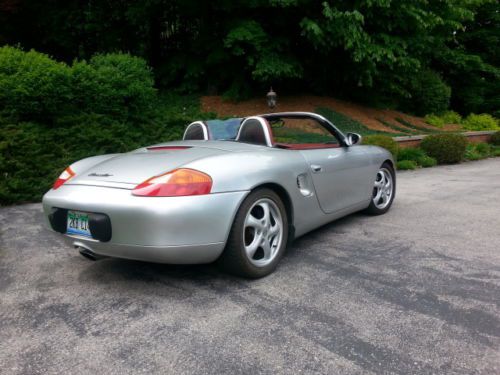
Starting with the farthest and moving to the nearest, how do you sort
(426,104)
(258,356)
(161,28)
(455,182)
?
(426,104), (161,28), (455,182), (258,356)

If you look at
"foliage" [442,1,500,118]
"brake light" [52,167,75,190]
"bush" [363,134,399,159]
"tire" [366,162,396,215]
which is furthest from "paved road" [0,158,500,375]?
"foliage" [442,1,500,118]

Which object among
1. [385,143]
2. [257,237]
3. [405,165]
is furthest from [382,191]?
[405,165]

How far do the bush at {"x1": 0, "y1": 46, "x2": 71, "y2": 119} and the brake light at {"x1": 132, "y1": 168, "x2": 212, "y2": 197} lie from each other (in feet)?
15.5

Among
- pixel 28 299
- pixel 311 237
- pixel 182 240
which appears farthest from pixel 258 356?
pixel 311 237

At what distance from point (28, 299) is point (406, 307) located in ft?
7.80

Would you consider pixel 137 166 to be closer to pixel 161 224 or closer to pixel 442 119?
pixel 161 224

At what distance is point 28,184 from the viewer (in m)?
5.69

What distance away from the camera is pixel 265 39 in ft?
39.9

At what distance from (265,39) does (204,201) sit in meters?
10.9

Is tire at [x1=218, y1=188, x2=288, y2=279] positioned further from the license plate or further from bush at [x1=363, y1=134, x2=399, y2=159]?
bush at [x1=363, y1=134, x2=399, y2=159]

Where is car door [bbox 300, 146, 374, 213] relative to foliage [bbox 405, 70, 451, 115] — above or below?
below

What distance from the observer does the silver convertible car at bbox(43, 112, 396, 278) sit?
234 cm

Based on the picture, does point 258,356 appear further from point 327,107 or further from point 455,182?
point 327,107

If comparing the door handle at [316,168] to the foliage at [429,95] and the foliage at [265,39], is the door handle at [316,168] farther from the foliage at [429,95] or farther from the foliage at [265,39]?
the foliage at [429,95]
